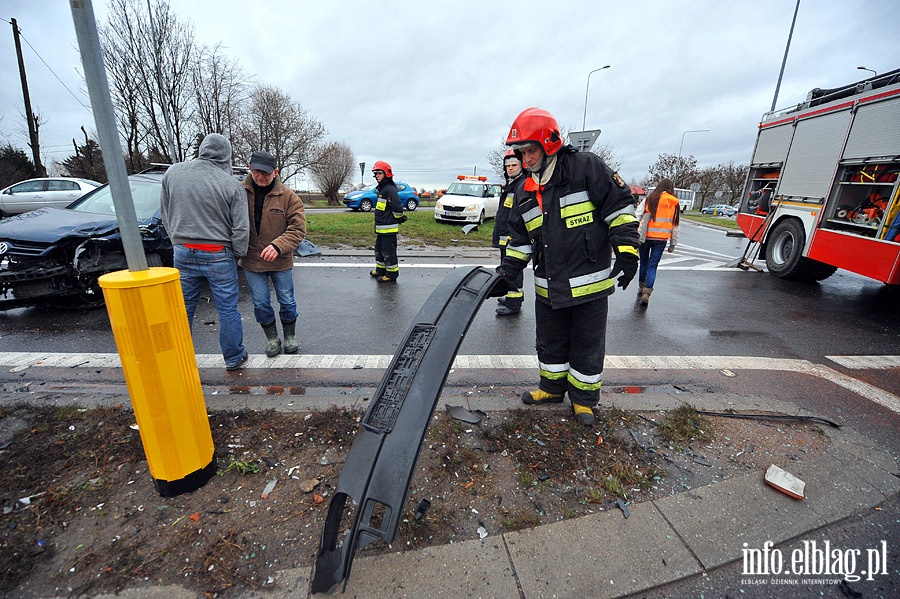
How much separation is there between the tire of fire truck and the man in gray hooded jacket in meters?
9.10

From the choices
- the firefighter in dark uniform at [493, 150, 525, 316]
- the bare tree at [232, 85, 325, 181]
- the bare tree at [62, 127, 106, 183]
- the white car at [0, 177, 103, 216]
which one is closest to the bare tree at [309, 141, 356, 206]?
the bare tree at [232, 85, 325, 181]

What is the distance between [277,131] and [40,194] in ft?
46.0

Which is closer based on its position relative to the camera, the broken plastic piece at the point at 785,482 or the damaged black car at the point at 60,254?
the broken plastic piece at the point at 785,482

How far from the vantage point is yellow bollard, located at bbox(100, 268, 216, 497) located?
1.77 metres

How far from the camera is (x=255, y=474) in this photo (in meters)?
2.20

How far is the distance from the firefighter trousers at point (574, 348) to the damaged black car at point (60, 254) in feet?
17.0

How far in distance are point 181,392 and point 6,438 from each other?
1.55 metres

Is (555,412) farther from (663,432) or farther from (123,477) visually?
(123,477)

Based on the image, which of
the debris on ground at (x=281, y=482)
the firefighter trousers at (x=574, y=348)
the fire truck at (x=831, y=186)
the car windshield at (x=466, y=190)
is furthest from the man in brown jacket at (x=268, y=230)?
the car windshield at (x=466, y=190)

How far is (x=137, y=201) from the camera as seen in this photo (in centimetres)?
573

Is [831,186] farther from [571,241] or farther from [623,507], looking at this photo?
[623,507]

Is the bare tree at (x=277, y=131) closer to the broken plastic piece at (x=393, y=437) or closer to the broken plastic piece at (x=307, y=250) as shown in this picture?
the broken plastic piece at (x=307, y=250)

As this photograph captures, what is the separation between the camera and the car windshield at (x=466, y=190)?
53.1 ft

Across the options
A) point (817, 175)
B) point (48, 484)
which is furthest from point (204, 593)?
point (817, 175)
